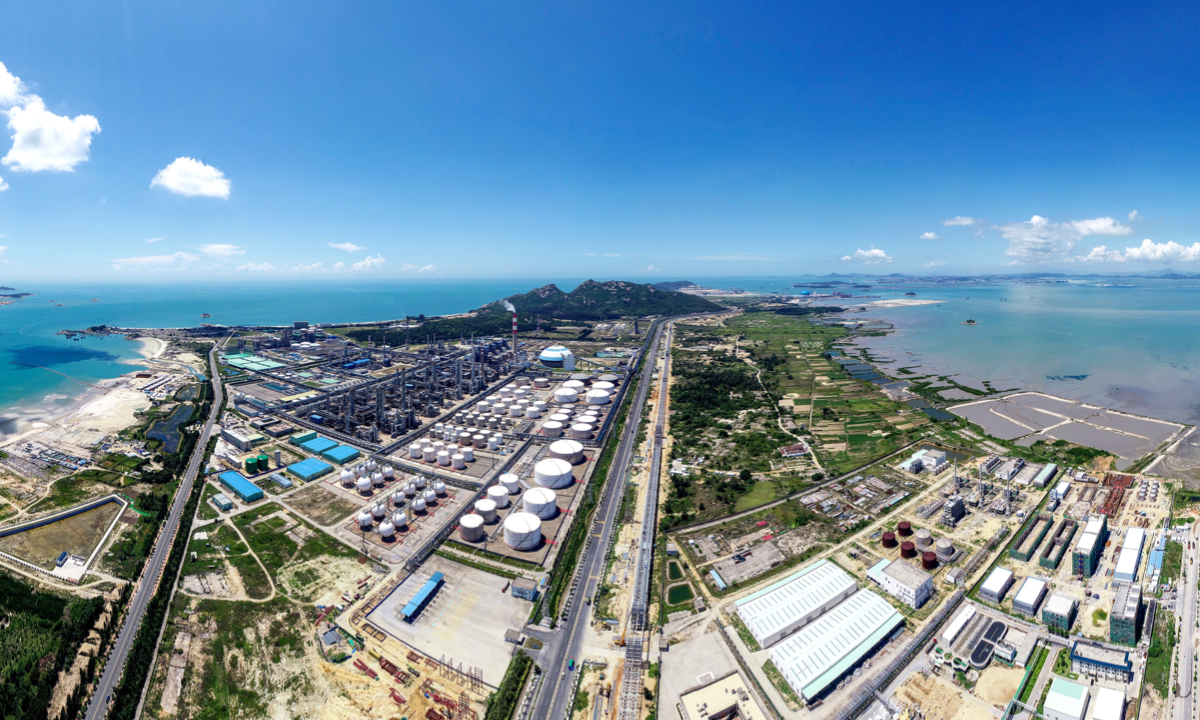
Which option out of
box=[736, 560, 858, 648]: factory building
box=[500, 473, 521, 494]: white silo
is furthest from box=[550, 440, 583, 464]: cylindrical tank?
box=[736, 560, 858, 648]: factory building

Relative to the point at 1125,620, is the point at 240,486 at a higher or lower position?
higher

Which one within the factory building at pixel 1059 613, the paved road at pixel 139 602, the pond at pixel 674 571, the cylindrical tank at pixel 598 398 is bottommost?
the factory building at pixel 1059 613

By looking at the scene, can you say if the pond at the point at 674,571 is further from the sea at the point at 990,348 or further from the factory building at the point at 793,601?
the sea at the point at 990,348

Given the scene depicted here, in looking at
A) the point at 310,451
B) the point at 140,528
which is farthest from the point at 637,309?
the point at 140,528

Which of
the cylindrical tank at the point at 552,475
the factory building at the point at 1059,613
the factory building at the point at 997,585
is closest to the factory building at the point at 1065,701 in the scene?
the factory building at the point at 1059,613

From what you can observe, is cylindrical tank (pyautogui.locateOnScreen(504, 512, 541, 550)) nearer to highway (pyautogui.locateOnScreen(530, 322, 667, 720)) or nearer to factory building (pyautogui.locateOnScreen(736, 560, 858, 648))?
highway (pyautogui.locateOnScreen(530, 322, 667, 720))

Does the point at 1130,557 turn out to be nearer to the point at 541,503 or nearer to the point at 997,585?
the point at 997,585

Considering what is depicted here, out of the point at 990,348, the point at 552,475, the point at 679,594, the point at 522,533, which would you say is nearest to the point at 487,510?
the point at 522,533
